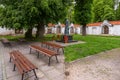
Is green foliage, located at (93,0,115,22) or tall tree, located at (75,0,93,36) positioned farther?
green foliage, located at (93,0,115,22)

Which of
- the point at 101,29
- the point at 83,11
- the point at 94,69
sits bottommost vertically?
the point at 94,69

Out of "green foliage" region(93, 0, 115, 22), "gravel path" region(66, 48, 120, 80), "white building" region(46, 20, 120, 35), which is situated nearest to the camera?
"gravel path" region(66, 48, 120, 80)

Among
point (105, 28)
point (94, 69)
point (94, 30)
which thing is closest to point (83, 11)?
point (94, 69)

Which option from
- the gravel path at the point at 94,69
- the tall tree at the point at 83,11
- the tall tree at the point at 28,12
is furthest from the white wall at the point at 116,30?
the gravel path at the point at 94,69

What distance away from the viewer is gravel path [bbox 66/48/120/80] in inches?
221

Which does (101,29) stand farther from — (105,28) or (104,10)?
(104,10)

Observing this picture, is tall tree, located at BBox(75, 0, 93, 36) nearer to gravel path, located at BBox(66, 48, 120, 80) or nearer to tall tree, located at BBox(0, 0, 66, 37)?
tall tree, located at BBox(0, 0, 66, 37)

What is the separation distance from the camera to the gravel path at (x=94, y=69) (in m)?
5.62

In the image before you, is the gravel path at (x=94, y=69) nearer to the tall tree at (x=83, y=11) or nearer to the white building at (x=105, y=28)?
the tall tree at (x=83, y=11)

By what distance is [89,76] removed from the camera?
5688mm

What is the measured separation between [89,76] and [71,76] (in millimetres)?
657

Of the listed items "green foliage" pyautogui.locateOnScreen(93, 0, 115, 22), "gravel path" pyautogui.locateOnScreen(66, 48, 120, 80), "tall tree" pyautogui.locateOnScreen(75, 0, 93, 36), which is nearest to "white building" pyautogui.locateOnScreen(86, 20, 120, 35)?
"green foliage" pyautogui.locateOnScreen(93, 0, 115, 22)

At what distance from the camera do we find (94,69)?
6477mm

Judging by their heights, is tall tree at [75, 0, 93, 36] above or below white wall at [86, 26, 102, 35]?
above
